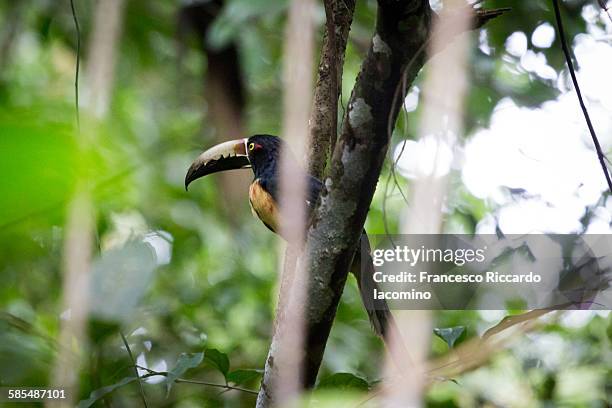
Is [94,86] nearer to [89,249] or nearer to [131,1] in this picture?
[89,249]

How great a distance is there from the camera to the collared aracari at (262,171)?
2166mm

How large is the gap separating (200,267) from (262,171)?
1.47m

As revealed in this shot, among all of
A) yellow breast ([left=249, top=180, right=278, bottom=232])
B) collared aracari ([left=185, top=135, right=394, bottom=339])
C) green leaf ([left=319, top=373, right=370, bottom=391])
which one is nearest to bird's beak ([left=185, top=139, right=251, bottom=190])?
collared aracari ([left=185, top=135, right=394, bottom=339])

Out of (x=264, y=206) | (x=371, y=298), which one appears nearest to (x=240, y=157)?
(x=264, y=206)

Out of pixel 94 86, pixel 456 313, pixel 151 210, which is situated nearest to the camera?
pixel 94 86

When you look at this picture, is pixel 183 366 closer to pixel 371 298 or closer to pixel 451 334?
pixel 451 334

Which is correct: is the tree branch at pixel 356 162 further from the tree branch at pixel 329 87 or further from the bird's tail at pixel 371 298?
the bird's tail at pixel 371 298

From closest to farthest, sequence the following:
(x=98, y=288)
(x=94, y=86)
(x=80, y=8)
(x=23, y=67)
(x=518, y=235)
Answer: (x=98, y=288) < (x=94, y=86) < (x=518, y=235) < (x=80, y=8) < (x=23, y=67)

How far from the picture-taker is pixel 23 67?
4773 millimetres

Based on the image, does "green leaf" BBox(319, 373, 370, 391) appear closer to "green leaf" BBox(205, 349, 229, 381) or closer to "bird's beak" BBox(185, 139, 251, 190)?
"green leaf" BBox(205, 349, 229, 381)

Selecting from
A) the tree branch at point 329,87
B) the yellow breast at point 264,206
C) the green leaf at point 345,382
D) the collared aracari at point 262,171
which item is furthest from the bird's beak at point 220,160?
the green leaf at point 345,382

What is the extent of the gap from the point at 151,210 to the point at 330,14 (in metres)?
2.00

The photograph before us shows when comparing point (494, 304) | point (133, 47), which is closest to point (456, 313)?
point (494, 304)

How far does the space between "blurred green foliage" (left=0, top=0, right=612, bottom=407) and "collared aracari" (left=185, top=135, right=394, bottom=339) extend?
227 mm
